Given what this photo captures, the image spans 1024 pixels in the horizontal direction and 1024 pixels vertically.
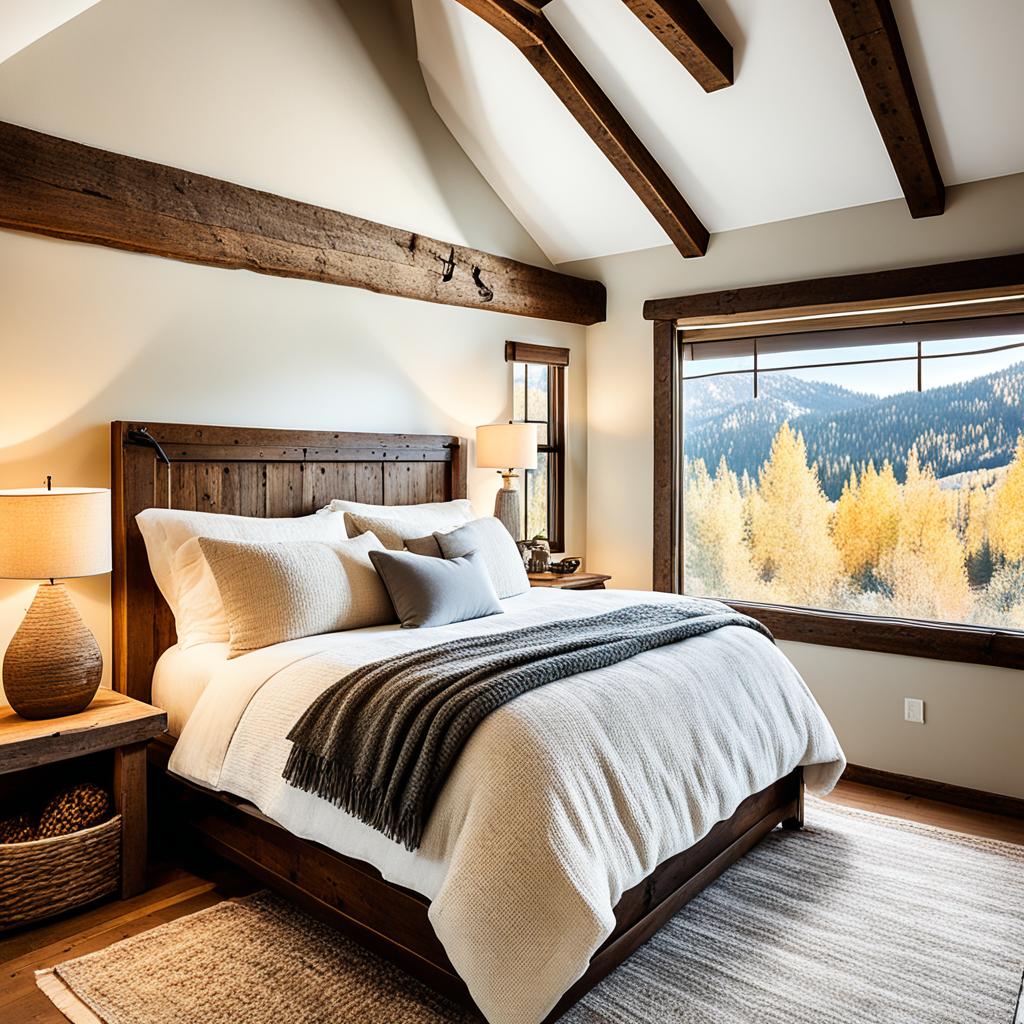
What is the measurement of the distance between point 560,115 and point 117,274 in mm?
2219

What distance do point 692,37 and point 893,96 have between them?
0.80m

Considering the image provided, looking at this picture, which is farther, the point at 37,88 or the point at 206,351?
the point at 206,351

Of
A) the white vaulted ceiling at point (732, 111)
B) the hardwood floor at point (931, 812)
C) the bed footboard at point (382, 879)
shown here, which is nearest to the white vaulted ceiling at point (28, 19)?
the white vaulted ceiling at point (732, 111)

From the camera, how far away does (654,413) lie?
195 inches

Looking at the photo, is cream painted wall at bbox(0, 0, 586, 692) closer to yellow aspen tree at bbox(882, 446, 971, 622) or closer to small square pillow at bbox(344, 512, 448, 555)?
small square pillow at bbox(344, 512, 448, 555)

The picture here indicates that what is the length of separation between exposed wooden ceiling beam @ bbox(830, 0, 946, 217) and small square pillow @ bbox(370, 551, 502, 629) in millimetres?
2391

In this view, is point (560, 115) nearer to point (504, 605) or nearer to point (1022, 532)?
point (504, 605)

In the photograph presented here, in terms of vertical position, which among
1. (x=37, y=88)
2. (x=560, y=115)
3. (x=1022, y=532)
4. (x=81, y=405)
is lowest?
(x=1022, y=532)

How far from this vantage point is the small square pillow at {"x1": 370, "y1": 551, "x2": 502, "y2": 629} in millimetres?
3176

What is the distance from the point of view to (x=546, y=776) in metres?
2.06

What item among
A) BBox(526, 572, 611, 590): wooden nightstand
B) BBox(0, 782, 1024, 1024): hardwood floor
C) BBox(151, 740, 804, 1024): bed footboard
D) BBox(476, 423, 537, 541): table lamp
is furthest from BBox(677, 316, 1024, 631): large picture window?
BBox(151, 740, 804, 1024): bed footboard

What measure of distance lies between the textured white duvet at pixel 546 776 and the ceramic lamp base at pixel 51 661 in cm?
36

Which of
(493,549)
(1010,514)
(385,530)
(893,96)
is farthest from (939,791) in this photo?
(893,96)

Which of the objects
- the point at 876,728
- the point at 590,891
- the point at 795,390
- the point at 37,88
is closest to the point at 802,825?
the point at 876,728
